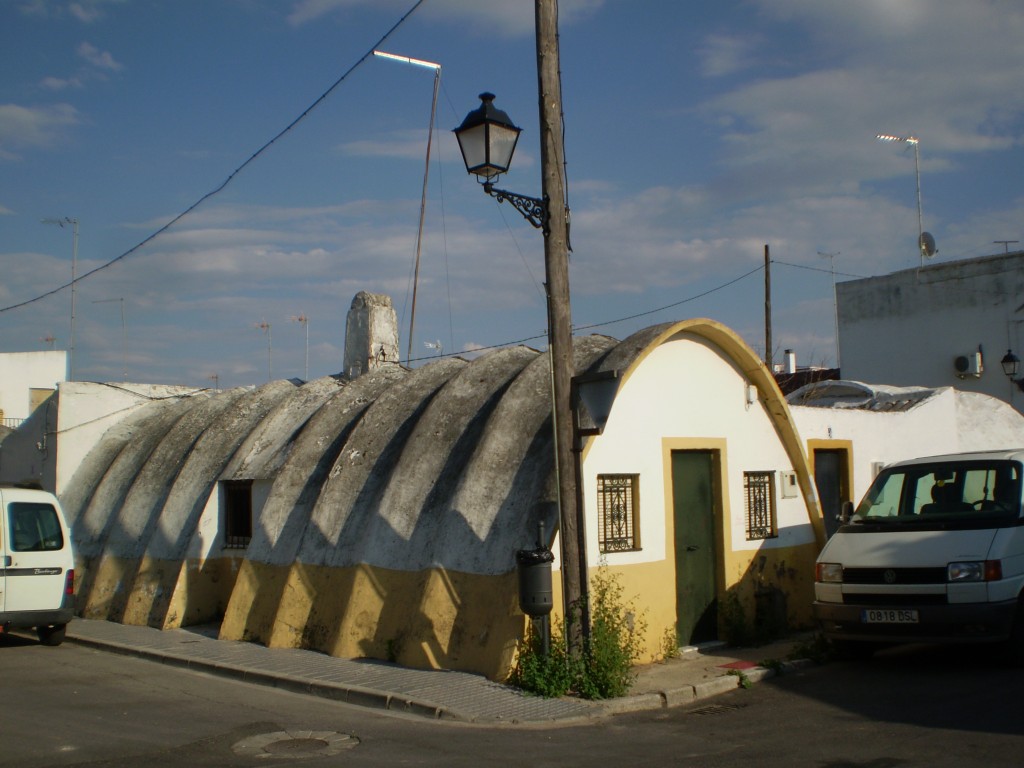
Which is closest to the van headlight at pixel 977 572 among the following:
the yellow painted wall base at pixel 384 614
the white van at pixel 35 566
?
the yellow painted wall base at pixel 384 614

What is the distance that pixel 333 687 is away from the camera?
32.7 feet

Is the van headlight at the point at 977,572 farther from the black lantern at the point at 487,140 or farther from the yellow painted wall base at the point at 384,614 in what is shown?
the black lantern at the point at 487,140

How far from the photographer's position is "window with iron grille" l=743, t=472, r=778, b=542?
13023 mm

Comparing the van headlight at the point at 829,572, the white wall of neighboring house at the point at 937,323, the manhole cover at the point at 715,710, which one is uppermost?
the white wall of neighboring house at the point at 937,323

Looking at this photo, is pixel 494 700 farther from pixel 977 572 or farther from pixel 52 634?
pixel 52 634

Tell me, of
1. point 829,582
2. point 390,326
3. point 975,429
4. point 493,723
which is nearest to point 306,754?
point 493,723

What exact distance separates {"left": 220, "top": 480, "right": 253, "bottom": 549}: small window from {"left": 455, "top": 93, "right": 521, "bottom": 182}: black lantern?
7549 mm

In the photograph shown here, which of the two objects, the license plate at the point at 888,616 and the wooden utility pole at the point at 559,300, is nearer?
the wooden utility pole at the point at 559,300

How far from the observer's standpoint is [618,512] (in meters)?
11.2

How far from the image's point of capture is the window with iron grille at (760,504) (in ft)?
42.7

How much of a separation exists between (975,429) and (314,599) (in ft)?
42.1

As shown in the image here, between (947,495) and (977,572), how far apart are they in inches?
63.2

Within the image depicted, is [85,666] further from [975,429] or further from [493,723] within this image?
[975,429]

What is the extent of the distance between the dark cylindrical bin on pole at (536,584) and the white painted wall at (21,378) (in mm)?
36111
